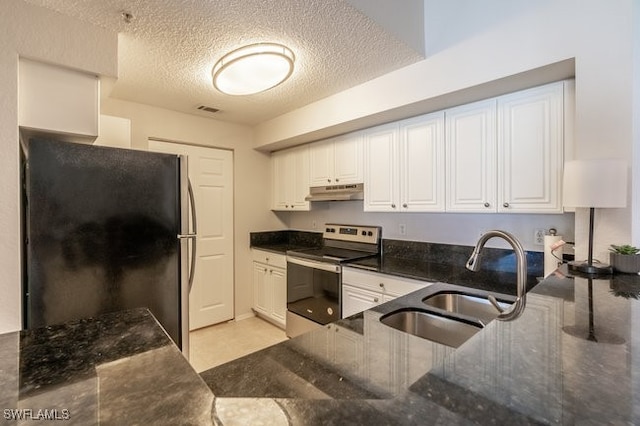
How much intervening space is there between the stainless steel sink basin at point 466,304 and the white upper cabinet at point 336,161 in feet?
5.00

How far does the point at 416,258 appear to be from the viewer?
2805 millimetres

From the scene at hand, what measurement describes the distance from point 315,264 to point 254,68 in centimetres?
176

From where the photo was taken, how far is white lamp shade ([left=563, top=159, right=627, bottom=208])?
4.61ft

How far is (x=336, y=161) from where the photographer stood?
3.13m

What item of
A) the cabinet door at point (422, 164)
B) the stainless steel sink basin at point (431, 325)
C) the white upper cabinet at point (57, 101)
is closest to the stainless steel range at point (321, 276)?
the cabinet door at point (422, 164)

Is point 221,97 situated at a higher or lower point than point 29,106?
higher

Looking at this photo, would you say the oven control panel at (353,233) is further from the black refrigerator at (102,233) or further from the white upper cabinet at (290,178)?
the black refrigerator at (102,233)

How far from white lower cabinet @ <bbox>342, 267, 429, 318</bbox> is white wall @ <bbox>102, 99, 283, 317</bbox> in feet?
5.32

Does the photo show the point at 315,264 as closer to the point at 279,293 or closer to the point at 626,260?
the point at 279,293

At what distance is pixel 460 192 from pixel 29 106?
2595mm

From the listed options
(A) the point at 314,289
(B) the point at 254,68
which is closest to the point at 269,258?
(A) the point at 314,289

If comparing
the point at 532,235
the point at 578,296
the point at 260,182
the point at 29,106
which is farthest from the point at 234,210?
the point at 578,296

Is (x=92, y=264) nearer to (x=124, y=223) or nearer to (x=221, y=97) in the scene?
(x=124, y=223)

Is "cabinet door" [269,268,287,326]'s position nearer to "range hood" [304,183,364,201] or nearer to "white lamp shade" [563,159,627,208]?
"range hood" [304,183,364,201]
